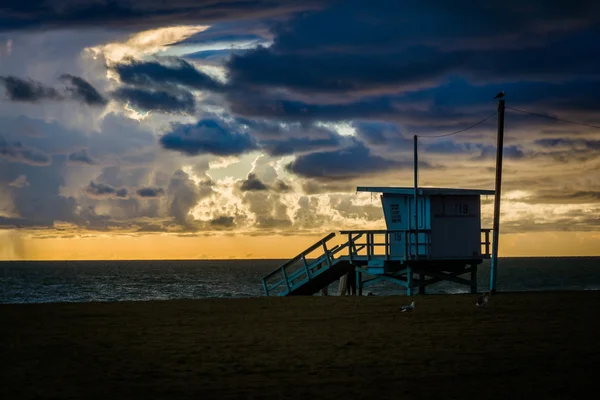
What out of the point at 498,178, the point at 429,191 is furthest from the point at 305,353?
the point at 429,191

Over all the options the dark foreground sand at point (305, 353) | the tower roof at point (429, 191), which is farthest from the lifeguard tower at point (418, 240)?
the dark foreground sand at point (305, 353)

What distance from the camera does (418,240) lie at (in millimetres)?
32781

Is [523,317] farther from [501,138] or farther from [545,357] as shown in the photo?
[501,138]

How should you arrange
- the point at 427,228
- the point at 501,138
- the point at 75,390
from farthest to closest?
the point at 427,228, the point at 501,138, the point at 75,390

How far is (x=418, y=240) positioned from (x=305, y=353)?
19.2m

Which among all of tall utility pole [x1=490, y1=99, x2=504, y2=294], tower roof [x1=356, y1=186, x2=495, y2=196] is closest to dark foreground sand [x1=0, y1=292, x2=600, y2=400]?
tall utility pole [x1=490, y1=99, x2=504, y2=294]

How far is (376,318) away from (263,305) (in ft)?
19.9

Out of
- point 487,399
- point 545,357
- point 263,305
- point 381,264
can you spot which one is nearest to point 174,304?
point 263,305

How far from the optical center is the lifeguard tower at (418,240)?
1282 inches

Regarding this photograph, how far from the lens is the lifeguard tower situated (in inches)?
1282

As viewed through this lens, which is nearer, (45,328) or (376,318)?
(45,328)

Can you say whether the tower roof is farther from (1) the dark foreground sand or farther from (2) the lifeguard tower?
(1) the dark foreground sand

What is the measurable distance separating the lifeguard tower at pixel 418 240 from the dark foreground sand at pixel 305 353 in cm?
875

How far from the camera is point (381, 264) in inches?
1318
